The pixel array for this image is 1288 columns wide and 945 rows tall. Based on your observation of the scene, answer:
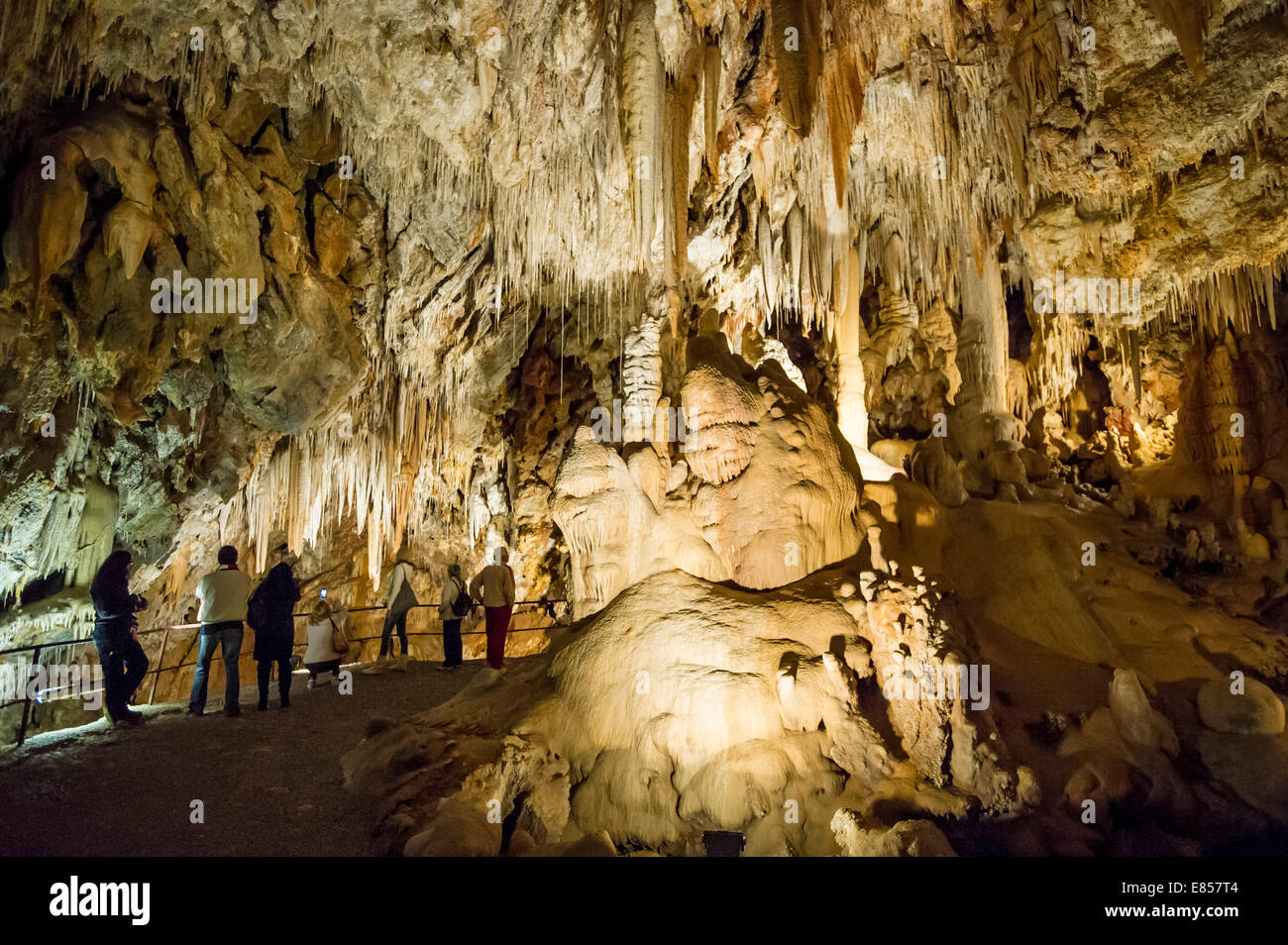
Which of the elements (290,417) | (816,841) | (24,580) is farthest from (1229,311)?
(24,580)

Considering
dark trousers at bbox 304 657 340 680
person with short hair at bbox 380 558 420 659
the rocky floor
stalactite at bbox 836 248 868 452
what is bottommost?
the rocky floor

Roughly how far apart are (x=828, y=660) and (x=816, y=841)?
1164mm

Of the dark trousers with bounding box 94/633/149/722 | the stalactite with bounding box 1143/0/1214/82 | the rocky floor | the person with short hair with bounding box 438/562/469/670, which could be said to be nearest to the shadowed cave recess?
the stalactite with bounding box 1143/0/1214/82

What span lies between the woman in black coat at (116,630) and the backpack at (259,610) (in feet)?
2.56

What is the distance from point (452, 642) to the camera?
866 centimetres

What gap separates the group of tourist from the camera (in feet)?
18.4

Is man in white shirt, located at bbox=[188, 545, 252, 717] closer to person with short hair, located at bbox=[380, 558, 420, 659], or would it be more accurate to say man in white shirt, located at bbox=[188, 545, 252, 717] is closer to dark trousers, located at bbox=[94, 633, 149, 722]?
dark trousers, located at bbox=[94, 633, 149, 722]

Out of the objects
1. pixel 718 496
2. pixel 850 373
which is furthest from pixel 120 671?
pixel 850 373

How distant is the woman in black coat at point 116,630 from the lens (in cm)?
556

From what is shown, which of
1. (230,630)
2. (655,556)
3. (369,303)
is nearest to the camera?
(230,630)

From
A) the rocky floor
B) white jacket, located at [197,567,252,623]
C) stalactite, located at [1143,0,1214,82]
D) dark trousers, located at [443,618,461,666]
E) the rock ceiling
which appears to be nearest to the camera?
the rocky floor

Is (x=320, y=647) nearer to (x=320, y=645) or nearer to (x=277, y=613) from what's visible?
(x=320, y=645)

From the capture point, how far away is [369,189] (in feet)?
31.6
